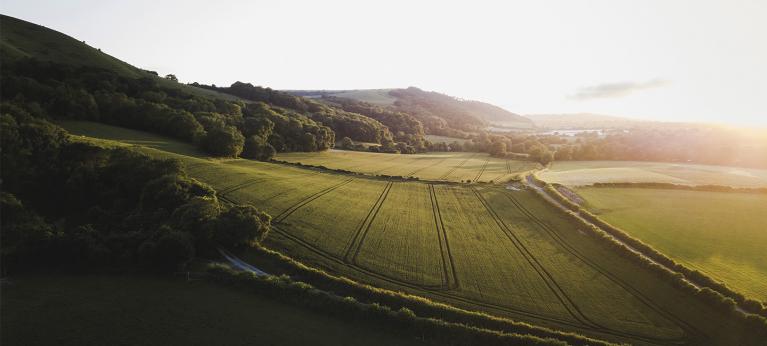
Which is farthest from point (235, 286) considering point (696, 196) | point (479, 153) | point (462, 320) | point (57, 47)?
point (479, 153)

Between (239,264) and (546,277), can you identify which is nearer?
(239,264)

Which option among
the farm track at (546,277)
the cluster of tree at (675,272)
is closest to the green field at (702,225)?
the cluster of tree at (675,272)

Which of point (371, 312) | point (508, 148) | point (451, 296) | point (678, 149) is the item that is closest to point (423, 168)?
point (451, 296)

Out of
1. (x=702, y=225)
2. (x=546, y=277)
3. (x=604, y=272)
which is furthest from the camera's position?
(x=702, y=225)

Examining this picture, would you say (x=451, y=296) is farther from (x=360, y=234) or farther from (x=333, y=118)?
(x=333, y=118)

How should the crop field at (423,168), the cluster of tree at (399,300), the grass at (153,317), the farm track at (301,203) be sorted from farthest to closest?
1. the crop field at (423,168)
2. the farm track at (301,203)
3. the cluster of tree at (399,300)
4. the grass at (153,317)

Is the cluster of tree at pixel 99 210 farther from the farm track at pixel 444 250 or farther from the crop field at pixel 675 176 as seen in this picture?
the crop field at pixel 675 176

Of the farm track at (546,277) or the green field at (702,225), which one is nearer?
the farm track at (546,277)
